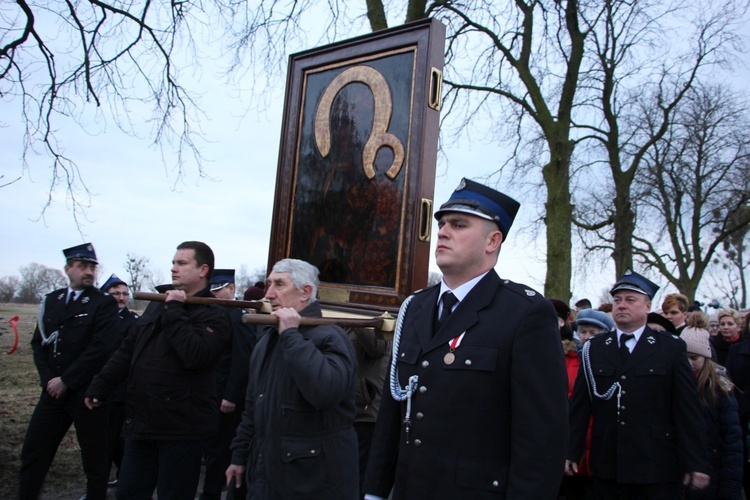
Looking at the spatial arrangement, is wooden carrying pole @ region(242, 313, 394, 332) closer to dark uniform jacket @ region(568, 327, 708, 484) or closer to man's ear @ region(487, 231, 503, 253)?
man's ear @ region(487, 231, 503, 253)

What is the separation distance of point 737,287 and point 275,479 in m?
29.3

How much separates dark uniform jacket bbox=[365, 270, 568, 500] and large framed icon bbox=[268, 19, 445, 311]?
204cm

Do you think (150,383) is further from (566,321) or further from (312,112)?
(566,321)

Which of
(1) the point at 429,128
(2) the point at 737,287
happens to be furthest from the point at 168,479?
(2) the point at 737,287

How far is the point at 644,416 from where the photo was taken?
376 centimetres

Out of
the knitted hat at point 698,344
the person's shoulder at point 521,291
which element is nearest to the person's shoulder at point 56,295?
the person's shoulder at point 521,291

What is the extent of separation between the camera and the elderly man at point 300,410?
2.92 metres

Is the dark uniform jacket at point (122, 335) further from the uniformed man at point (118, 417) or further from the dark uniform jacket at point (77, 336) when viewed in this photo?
the dark uniform jacket at point (77, 336)

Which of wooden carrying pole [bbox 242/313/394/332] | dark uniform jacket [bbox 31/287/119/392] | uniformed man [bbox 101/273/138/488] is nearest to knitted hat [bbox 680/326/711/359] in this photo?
wooden carrying pole [bbox 242/313/394/332]

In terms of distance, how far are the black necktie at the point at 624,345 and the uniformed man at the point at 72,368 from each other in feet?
12.4

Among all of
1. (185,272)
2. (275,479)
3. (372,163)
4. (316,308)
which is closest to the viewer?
(275,479)

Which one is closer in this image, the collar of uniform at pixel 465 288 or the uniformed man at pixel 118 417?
the collar of uniform at pixel 465 288

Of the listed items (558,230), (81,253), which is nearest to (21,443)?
(81,253)

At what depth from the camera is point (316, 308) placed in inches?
134
